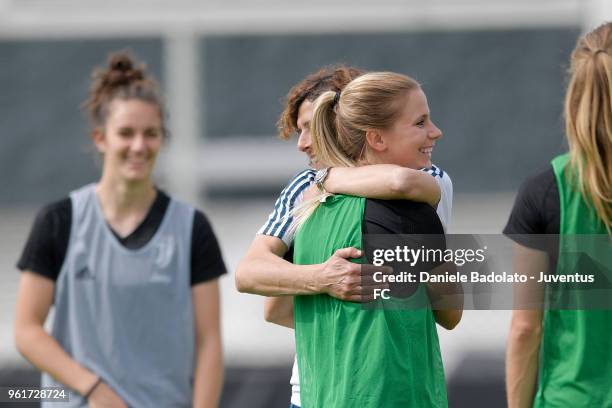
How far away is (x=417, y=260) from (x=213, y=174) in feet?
37.0

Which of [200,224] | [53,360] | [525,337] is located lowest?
[53,360]

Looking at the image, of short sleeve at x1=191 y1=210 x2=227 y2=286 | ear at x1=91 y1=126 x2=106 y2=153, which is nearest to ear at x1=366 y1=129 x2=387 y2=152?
short sleeve at x1=191 y1=210 x2=227 y2=286

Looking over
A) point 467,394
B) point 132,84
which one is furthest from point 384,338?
point 467,394

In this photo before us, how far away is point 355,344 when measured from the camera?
8.35 feet

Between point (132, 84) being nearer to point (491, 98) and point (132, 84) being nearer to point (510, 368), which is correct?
point (510, 368)

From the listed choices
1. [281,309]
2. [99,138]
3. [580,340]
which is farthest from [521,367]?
[99,138]

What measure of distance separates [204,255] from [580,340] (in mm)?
1346

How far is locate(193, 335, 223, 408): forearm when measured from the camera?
373 centimetres

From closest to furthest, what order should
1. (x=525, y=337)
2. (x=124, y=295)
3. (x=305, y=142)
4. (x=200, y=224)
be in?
(x=525, y=337) < (x=305, y=142) < (x=124, y=295) < (x=200, y=224)

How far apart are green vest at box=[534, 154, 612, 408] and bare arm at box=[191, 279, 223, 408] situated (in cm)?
122

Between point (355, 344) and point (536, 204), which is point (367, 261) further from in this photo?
point (536, 204)

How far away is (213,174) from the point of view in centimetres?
1376

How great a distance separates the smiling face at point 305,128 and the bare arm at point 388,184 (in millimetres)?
426

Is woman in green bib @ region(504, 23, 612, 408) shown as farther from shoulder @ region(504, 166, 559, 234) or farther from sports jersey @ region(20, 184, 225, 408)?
sports jersey @ region(20, 184, 225, 408)
